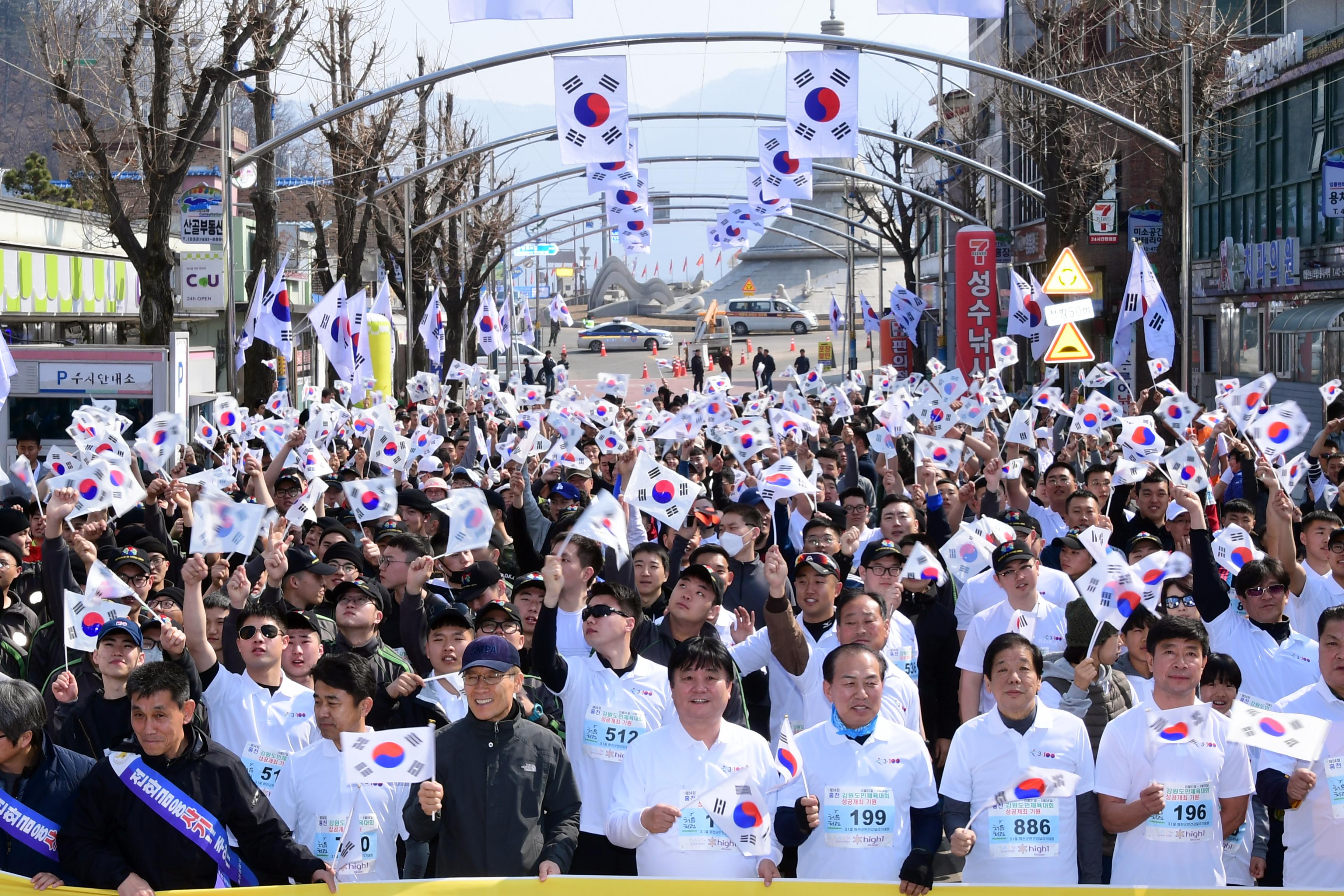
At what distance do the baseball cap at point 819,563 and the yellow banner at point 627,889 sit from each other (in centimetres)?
219

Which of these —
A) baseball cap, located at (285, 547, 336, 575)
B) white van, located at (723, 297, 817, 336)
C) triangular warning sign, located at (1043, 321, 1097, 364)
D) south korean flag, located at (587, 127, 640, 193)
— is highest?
white van, located at (723, 297, 817, 336)

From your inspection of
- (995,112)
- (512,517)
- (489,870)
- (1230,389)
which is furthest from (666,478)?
(995,112)

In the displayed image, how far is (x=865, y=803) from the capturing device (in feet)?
17.6

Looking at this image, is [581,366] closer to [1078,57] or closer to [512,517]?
[1078,57]

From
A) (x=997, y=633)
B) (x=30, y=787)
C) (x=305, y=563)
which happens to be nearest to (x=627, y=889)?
(x=30, y=787)

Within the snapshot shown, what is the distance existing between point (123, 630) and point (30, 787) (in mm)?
972

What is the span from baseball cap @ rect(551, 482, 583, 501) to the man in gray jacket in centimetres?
613

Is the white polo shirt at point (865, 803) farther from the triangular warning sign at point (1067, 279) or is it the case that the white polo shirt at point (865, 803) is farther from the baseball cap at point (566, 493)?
the triangular warning sign at point (1067, 279)

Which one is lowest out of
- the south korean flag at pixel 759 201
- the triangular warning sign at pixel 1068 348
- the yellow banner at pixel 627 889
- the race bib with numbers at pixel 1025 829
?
the yellow banner at pixel 627 889

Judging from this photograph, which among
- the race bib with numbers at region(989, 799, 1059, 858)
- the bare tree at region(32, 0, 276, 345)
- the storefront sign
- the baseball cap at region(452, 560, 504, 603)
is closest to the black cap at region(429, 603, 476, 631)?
the baseball cap at region(452, 560, 504, 603)

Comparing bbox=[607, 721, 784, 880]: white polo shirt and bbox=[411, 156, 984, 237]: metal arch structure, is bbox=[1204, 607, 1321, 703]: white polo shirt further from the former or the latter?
bbox=[411, 156, 984, 237]: metal arch structure

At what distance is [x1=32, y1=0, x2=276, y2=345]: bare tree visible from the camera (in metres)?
21.3

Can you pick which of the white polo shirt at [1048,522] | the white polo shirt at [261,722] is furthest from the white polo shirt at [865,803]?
the white polo shirt at [1048,522]

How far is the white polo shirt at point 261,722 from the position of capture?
6203 millimetres
